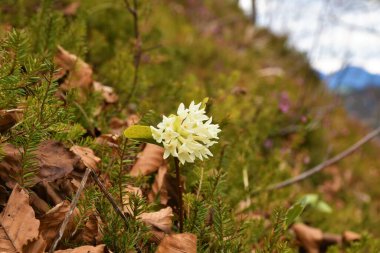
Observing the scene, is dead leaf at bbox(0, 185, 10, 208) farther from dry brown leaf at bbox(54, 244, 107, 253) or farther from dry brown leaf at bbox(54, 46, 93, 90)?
dry brown leaf at bbox(54, 46, 93, 90)

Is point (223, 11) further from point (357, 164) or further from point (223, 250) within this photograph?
point (223, 250)

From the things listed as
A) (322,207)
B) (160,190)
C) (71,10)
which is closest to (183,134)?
(160,190)

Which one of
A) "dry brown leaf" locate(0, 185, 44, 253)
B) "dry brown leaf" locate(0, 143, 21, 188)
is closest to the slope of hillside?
→ "dry brown leaf" locate(0, 143, 21, 188)

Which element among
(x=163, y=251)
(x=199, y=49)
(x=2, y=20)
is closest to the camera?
(x=163, y=251)

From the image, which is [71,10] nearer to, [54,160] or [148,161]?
[148,161]

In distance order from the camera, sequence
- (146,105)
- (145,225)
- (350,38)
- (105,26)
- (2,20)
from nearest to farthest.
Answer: (145,225)
(146,105)
(2,20)
(105,26)
(350,38)

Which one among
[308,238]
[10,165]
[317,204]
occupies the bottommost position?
[317,204]

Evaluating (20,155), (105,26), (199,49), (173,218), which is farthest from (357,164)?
(20,155)
